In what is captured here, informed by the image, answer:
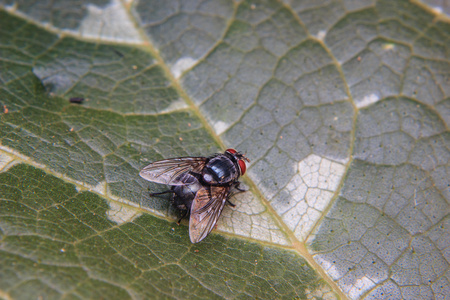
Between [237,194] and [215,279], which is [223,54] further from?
[215,279]

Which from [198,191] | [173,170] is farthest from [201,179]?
[173,170]

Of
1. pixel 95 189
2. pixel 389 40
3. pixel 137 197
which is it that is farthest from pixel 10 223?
pixel 389 40

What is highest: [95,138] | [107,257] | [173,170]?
[95,138]

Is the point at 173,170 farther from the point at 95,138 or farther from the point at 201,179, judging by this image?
the point at 95,138

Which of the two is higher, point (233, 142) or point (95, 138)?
point (95, 138)

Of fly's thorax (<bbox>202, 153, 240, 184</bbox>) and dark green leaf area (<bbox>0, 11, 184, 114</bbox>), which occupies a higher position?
dark green leaf area (<bbox>0, 11, 184, 114</bbox>)

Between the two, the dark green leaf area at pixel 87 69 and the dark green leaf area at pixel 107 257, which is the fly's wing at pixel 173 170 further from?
the dark green leaf area at pixel 87 69

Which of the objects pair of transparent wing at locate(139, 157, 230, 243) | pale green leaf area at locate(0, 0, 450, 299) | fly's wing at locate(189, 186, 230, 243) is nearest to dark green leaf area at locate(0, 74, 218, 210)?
pale green leaf area at locate(0, 0, 450, 299)

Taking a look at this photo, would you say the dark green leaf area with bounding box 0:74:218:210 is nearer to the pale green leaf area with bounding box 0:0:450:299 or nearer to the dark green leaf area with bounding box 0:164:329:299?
the pale green leaf area with bounding box 0:0:450:299
